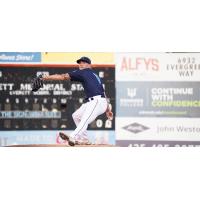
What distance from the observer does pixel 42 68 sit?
18.6ft

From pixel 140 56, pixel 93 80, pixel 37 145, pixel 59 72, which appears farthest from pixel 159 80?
pixel 37 145

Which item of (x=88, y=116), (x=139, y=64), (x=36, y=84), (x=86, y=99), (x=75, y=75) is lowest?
(x=88, y=116)

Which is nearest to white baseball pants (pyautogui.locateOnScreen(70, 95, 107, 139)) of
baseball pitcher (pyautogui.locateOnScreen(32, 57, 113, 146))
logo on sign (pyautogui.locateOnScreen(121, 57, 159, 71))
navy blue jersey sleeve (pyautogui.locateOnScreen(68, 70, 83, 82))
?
baseball pitcher (pyautogui.locateOnScreen(32, 57, 113, 146))

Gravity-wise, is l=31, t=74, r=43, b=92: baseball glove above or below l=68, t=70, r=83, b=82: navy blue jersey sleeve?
below

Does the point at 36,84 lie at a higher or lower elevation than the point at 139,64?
lower

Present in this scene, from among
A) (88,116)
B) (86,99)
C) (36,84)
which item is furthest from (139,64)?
(36,84)

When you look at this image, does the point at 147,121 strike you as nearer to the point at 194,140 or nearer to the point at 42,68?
the point at 194,140

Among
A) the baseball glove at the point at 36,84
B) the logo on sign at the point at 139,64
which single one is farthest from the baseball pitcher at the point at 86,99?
the logo on sign at the point at 139,64

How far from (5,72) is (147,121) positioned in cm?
174

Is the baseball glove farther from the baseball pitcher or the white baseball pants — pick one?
the white baseball pants

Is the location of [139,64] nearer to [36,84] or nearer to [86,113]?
[86,113]

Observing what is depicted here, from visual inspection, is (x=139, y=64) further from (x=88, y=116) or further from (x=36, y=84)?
(x=36, y=84)

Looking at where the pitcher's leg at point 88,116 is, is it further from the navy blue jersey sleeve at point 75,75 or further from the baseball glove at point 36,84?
the baseball glove at point 36,84

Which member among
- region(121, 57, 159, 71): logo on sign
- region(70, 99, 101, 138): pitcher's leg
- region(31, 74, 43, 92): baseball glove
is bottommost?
region(70, 99, 101, 138): pitcher's leg
